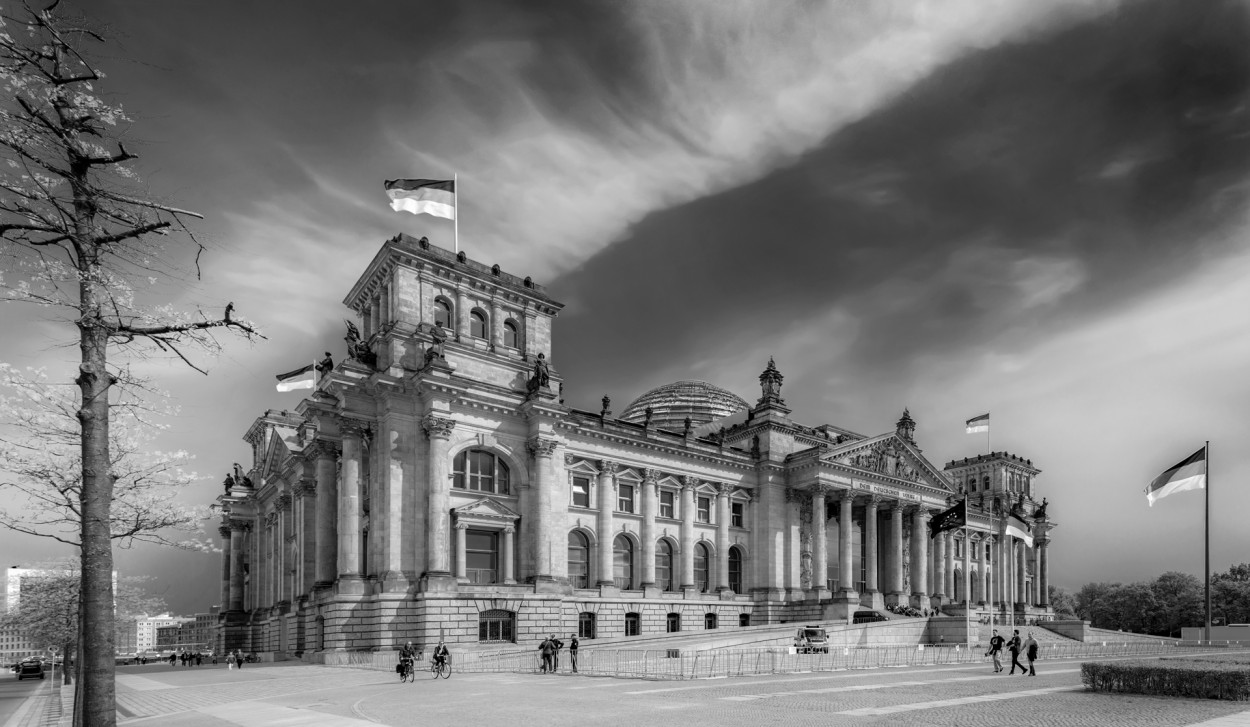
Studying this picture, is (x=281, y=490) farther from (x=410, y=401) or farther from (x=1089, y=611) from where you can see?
(x=1089, y=611)

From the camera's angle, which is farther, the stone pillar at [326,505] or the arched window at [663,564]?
the arched window at [663,564]

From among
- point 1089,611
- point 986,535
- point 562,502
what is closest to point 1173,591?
point 1089,611

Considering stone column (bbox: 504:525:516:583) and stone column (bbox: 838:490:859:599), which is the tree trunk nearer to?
stone column (bbox: 504:525:516:583)

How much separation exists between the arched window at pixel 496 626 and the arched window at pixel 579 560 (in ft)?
25.4

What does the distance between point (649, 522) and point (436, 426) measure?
20105 millimetres

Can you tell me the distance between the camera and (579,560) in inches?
2367

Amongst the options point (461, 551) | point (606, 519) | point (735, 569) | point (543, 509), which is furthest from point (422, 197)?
point (735, 569)

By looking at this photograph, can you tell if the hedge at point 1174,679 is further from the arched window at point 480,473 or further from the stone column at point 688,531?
the stone column at point 688,531

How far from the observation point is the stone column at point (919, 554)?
7688 cm

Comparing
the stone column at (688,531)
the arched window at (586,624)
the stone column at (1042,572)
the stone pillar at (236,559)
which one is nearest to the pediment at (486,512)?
the arched window at (586,624)

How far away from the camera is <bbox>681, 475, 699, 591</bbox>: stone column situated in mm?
65250

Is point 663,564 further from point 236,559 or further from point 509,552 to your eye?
point 236,559

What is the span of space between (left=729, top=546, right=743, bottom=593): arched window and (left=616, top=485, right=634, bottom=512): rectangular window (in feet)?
37.2

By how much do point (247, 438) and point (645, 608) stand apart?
190 feet
